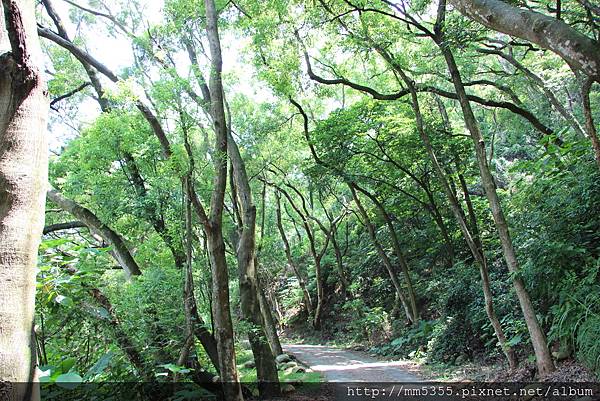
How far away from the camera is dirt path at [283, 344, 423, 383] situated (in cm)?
1033

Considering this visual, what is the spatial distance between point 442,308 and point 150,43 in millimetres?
10674

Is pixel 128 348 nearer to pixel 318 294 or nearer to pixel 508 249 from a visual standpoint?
pixel 508 249

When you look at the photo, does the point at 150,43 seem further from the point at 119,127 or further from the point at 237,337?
the point at 237,337

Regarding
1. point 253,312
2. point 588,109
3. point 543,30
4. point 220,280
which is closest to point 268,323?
point 253,312

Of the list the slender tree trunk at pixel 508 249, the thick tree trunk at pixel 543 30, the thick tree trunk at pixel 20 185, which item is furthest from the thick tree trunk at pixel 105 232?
the thick tree trunk at pixel 20 185

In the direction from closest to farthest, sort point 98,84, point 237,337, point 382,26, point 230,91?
point 237,337 < point 382,26 < point 98,84 < point 230,91

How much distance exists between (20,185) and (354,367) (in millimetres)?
12608

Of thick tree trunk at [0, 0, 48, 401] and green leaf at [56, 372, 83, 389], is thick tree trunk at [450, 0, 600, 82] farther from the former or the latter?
green leaf at [56, 372, 83, 389]

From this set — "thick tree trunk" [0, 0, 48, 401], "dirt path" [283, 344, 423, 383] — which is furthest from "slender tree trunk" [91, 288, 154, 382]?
"dirt path" [283, 344, 423, 383]

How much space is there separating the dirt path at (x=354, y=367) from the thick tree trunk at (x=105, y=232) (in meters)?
5.50

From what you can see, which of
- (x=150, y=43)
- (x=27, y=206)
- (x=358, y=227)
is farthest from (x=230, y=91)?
(x=27, y=206)

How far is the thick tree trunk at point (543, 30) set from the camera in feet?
11.1

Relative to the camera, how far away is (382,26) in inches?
376

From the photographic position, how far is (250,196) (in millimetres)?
10562
